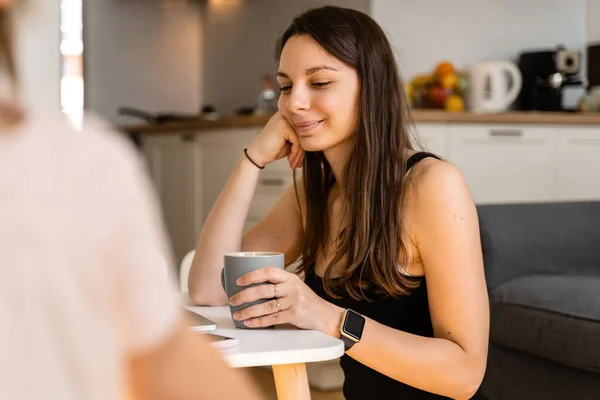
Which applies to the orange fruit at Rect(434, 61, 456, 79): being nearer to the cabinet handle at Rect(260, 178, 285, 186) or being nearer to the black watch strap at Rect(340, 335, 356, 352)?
the cabinet handle at Rect(260, 178, 285, 186)

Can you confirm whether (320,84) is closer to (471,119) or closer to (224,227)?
(224,227)

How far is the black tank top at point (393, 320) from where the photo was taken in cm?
142

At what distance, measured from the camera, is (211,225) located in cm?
159

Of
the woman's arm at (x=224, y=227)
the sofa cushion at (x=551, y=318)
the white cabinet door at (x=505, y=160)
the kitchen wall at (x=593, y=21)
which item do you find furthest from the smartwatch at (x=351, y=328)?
the kitchen wall at (x=593, y=21)

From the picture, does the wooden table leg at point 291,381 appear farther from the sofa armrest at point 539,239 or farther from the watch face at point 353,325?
the sofa armrest at point 539,239

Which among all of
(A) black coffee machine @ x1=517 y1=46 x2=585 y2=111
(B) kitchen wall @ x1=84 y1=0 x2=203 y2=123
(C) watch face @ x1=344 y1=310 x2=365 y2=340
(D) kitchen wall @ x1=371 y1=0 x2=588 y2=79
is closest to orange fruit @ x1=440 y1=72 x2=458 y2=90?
(D) kitchen wall @ x1=371 y1=0 x2=588 y2=79

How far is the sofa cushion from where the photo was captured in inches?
77.8

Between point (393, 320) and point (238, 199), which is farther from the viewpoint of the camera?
point (238, 199)

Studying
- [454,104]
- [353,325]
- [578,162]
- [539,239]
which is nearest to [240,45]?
[454,104]

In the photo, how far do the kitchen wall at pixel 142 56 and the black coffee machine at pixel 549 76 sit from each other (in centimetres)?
262

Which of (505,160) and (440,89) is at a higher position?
(440,89)

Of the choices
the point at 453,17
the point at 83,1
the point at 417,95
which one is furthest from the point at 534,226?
the point at 83,1

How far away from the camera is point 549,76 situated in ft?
14.3

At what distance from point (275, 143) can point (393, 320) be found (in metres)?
0.40
